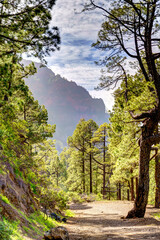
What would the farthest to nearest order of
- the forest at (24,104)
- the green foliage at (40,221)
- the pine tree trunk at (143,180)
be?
the pine tree trunk at (143,180), the green foliage at (40,221), the forest at (24,104)

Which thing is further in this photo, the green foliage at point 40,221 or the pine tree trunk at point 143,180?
the pine tree trunk at point 143,180

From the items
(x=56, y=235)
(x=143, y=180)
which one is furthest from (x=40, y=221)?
(x=143, y=180)

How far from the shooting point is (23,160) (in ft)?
25.8

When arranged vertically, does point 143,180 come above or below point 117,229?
above

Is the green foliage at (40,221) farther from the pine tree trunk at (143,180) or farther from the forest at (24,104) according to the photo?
the pine tree trunk at (143,180)

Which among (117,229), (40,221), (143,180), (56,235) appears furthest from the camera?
(143,180)

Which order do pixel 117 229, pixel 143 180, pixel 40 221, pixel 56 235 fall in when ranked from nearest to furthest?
pixel 56 235, pixel 117 229, pixel 40 221, pixel 143 180

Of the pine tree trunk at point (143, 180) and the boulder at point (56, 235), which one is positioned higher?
the pine tree trunk at point (143, 180)

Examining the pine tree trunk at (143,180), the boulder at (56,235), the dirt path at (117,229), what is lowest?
the dirt path at (117,229)

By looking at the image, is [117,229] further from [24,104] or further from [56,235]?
[24,104]

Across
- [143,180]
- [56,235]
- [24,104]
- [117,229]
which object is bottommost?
[117,229]

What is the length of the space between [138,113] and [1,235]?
285 inches

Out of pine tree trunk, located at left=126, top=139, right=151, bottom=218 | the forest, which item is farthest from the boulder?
pine tree trunk, located at left=126, top=139, right=151, bottom=218

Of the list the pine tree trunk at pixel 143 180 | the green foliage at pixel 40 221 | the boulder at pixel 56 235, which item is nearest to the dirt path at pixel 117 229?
the pine tree trunk at pixel 143 180
